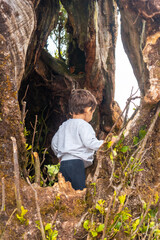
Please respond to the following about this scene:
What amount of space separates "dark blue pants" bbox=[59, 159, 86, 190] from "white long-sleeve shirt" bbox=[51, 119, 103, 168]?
56 millimetres

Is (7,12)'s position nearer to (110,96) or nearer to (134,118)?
(134,118)

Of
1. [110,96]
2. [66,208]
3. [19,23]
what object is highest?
[19,23]

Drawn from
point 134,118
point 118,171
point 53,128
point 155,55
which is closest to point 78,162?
point 118,171

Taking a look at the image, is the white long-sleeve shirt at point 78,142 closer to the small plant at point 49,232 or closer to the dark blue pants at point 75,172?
the dark blue pants at point 75,172

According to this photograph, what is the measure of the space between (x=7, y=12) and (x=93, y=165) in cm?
197

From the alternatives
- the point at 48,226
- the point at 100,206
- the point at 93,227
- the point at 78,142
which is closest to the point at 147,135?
the point at 78,142

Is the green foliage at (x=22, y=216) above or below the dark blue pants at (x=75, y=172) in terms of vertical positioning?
below

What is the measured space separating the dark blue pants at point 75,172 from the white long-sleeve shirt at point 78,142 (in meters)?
0.06

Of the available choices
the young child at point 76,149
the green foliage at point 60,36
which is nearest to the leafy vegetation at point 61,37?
the green foliage at point 60,36

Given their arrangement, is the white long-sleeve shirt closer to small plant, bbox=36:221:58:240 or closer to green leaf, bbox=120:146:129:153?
green leaf, bbox=120:146:129:153

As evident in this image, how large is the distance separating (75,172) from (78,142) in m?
0.33

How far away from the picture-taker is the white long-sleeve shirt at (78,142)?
3174mm

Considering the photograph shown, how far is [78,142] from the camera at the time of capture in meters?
3.23

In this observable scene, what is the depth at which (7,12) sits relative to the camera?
332cm
